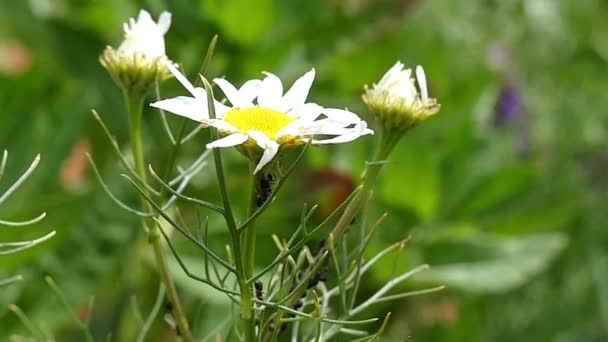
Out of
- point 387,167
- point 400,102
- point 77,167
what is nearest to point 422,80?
point 400,102

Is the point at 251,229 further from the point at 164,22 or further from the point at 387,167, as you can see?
the point at 387,167

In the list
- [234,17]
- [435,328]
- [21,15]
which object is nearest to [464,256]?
[435,328]

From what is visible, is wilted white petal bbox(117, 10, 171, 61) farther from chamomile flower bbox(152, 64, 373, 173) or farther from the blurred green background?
the blurred green background

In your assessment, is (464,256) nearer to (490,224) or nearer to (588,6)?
(490,224)

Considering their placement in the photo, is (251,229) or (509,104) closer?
(251,229)

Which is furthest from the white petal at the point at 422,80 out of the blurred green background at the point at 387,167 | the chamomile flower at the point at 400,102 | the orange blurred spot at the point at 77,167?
the orange blurred spot at the point at 77,167

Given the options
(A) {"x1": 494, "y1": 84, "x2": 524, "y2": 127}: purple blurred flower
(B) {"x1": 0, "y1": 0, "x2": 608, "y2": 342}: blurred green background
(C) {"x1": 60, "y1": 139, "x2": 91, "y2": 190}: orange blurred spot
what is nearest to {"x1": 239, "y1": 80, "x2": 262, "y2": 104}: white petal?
(B) {"x1": 0, "y1": 0, "x2": 608, "y2": 342}: blurred green background
